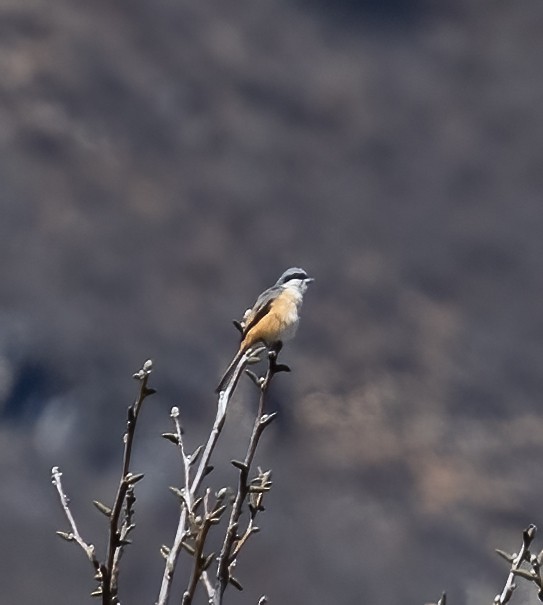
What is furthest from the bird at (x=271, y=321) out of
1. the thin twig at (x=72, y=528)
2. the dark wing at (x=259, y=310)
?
the thin twig at (x=72, y=528)

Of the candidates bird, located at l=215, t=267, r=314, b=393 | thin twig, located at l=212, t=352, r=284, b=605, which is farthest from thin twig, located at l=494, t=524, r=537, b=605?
bird, located at l=215, t=267, r=314, b=393

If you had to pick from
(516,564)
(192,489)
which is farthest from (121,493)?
(516,564)

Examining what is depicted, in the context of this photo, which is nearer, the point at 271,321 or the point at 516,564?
the point at 516,564

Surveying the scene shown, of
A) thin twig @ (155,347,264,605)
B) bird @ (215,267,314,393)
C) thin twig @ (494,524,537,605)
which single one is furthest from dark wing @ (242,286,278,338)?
thin twig @ (494,524,537,605)

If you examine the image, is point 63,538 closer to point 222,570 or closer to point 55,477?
point 55,477

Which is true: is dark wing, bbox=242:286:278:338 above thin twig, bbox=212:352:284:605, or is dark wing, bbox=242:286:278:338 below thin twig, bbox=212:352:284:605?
above

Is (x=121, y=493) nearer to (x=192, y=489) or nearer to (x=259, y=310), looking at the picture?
(x=192, y=489)

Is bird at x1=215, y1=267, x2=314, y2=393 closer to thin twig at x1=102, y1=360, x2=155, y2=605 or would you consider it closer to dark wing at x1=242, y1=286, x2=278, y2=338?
dark wing at x1=242, y1=286, x2=278, y2=338

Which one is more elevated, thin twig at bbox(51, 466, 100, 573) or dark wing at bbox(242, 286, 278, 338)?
dark wing at bbox(242, 286, 278, 338)

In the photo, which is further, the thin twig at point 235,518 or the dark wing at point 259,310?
the dark wing at point 259,310

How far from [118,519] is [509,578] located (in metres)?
1.54

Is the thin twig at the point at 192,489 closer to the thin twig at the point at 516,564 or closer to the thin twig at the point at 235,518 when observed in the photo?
the thin twig at the point at 235,518

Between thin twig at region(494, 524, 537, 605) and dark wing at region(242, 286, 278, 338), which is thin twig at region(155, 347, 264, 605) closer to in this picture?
thin twig at region(494, 524, 537, 605)

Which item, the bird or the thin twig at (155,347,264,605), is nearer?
the thin twig at (155,347,264,605)
